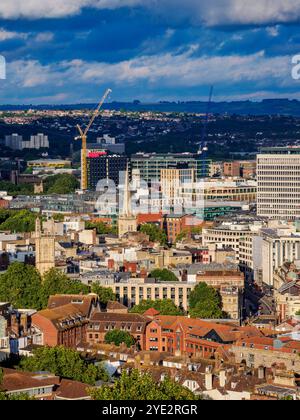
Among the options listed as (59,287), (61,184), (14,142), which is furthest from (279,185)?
(14,142)

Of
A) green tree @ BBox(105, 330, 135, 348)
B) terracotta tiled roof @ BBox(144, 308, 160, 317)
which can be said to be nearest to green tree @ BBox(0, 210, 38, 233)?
terracotta tiled roof @ BBox(144, 308, 160, 317)

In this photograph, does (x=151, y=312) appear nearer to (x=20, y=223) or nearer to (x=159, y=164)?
(x=20, y=223)

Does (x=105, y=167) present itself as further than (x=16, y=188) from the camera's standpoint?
Yes

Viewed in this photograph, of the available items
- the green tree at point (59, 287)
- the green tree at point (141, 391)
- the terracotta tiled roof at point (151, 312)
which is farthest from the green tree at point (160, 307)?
the green tree at point (141, 391)

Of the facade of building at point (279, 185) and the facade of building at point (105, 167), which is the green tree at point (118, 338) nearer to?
the facade of building at point (279, 185)

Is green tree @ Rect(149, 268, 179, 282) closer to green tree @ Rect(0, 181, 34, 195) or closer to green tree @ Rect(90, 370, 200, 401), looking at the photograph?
green tree @ Rect(90, 370, 200, 401)
